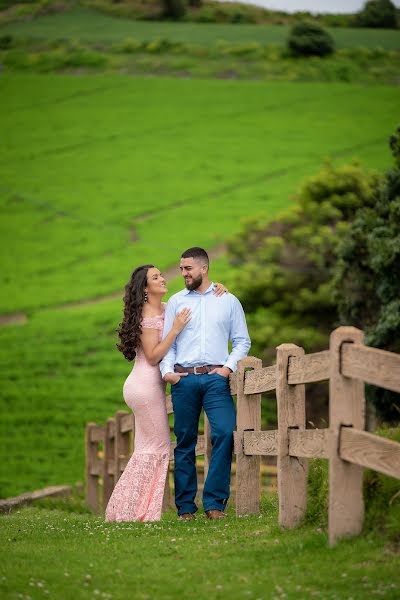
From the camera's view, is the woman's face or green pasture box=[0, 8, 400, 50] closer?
the woman's face

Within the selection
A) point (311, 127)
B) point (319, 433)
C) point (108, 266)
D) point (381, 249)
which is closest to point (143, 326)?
point (319, 433)

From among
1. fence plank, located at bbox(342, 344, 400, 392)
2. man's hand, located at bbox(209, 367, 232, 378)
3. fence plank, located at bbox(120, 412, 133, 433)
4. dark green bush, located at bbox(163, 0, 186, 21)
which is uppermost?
dark green bush, located at bbox(163, 0, 186, 21)

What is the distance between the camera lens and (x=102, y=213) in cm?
5622

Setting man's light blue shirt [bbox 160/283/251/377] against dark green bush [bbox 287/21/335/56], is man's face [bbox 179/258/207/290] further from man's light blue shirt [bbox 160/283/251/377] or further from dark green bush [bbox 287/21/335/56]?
dark green bush [bbox 287/21/335/56]

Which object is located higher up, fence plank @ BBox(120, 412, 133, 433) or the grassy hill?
the grassy hill

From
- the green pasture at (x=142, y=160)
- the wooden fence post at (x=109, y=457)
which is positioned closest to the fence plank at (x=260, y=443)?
the wooden fence post at (x=109, y=457)

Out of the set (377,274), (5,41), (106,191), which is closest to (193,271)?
(377,274)

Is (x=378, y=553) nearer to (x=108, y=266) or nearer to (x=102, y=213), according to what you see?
(x=108, y=266)

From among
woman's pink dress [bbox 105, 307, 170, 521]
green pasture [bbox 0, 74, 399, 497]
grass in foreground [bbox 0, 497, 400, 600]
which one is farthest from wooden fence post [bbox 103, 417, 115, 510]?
green pasture [bbox 0, 74, 399, 497]

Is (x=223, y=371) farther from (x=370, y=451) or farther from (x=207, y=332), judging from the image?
(x=370, y=451)

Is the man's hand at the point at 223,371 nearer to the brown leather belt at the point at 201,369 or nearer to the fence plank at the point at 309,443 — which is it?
the brown leather belt at the point at 201,369

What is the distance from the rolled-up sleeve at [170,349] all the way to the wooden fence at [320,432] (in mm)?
565

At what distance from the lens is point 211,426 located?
9453 millimetres

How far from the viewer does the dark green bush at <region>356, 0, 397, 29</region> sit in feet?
262
